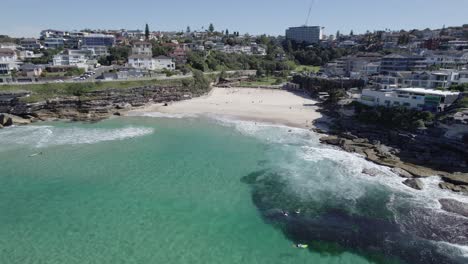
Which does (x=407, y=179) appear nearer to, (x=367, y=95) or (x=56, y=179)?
(x=367, y=95)

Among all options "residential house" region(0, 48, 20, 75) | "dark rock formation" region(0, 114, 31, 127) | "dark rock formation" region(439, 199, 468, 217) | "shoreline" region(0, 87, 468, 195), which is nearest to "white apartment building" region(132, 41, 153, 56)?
"shoreline" region(0, 87, 468, 195)

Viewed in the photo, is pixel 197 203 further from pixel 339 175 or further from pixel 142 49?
pixel 142 49

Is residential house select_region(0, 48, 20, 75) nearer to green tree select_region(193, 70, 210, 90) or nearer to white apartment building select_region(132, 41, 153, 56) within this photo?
white apartment building select_region(132, 41, 153, 56)

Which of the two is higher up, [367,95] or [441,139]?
[367,95]

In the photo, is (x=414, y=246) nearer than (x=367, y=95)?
Yes

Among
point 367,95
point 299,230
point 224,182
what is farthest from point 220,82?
point 299,230

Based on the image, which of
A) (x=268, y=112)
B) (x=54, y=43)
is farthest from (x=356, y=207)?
(x=54, y=43)

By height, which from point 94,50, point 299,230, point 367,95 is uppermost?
point 94,50

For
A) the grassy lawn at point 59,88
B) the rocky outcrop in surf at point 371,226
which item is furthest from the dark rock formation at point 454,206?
the grassy lawn at point 59,88
